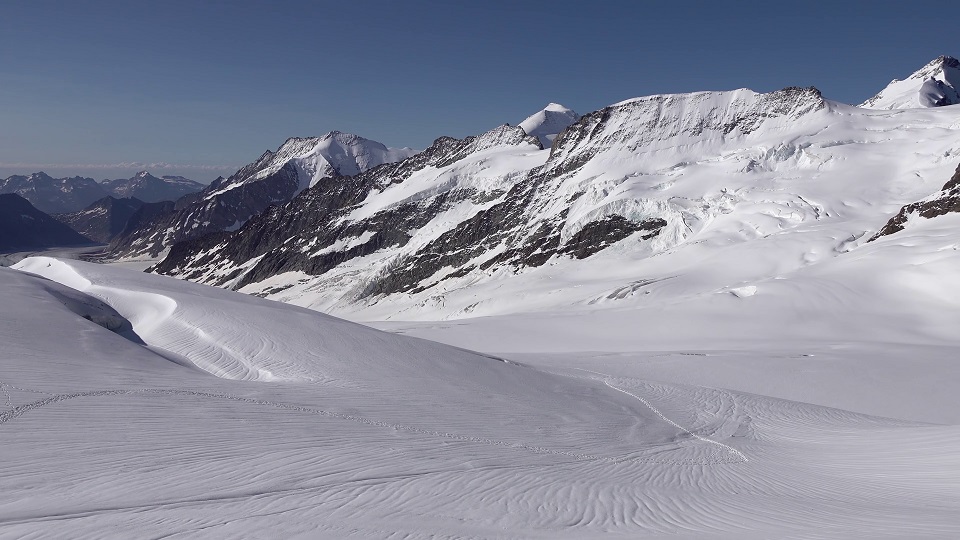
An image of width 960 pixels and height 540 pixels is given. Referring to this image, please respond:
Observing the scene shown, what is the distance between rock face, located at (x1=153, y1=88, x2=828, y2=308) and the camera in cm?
9619

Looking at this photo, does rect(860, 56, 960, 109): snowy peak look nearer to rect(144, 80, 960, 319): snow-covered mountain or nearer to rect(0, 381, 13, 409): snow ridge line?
rect(144, 80, 960, 319): snow-covered mountain

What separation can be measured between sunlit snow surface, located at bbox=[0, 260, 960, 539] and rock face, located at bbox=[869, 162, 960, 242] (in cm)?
4508

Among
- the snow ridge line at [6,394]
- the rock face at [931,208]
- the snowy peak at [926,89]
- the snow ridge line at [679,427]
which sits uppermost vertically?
the snowy peak at [926,89]

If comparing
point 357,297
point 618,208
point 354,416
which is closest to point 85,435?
point 354,416

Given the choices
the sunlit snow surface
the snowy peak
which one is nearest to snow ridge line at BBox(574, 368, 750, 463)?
the sunlit snow surface

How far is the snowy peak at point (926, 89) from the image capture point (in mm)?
139500

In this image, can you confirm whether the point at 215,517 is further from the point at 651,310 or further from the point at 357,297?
the point at 357,297

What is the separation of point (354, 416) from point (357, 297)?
4173 inches

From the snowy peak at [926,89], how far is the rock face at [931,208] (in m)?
89.7

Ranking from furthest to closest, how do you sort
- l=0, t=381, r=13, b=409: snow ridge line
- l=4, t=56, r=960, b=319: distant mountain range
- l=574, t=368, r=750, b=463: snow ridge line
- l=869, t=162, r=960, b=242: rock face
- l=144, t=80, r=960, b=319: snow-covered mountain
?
l=144, t=80, r=960, b=319: snow-covered mountain < l=4, t=56, r=960, b=319: distant mountain range < l=869, t=162, r=960, b=242: rock face < l=574, t=368, r=750, b=463: snow ridge line < l=0, t=381, r=13, b=409: snow ridge line

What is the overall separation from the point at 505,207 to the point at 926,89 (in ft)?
345

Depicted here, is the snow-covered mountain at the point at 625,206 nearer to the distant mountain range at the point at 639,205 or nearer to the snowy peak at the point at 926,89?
the distant mountain range at the point at 639,205

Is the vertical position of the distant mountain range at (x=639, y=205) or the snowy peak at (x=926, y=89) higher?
the snowy peak at (x=926, y=89)

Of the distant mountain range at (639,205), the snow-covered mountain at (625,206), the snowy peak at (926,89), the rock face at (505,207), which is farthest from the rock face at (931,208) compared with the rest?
the snowy peak at (926,89)
